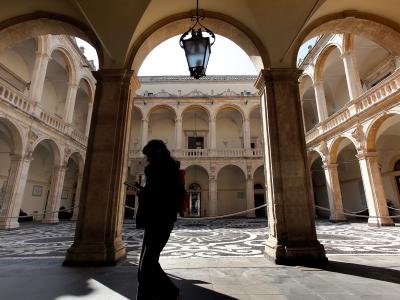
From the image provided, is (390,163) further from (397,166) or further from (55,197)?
(55,197)

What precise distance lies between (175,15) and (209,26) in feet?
2.71

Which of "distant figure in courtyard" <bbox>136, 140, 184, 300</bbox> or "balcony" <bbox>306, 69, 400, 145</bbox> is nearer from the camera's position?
"distant figure in courtyard" <bbox>136, 140, 184, 300</bbox>

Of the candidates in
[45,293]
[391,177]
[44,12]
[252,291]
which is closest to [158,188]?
[252,291]

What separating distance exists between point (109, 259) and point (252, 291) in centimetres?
245

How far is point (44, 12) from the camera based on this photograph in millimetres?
4879

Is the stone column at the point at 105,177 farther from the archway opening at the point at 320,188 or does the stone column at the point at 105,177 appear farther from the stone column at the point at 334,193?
the archway opening at the point at 320,188

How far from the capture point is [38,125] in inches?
493

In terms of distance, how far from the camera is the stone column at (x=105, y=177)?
3.87 meters

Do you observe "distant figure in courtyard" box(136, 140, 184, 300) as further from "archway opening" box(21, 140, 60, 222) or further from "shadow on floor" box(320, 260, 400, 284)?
"archway opening" box(21, 140, 60, 222)

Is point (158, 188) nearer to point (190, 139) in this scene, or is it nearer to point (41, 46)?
point (41, 46)

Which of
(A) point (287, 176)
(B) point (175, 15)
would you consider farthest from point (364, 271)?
(B) point (175, 15)

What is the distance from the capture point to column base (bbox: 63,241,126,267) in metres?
3.74

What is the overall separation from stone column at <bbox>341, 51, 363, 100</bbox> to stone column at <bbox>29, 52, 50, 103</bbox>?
16442 millimetres

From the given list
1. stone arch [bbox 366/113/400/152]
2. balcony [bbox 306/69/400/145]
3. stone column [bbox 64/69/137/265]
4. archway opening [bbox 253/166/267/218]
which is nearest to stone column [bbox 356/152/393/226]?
stone arch [bbox 366/113/400/152]
